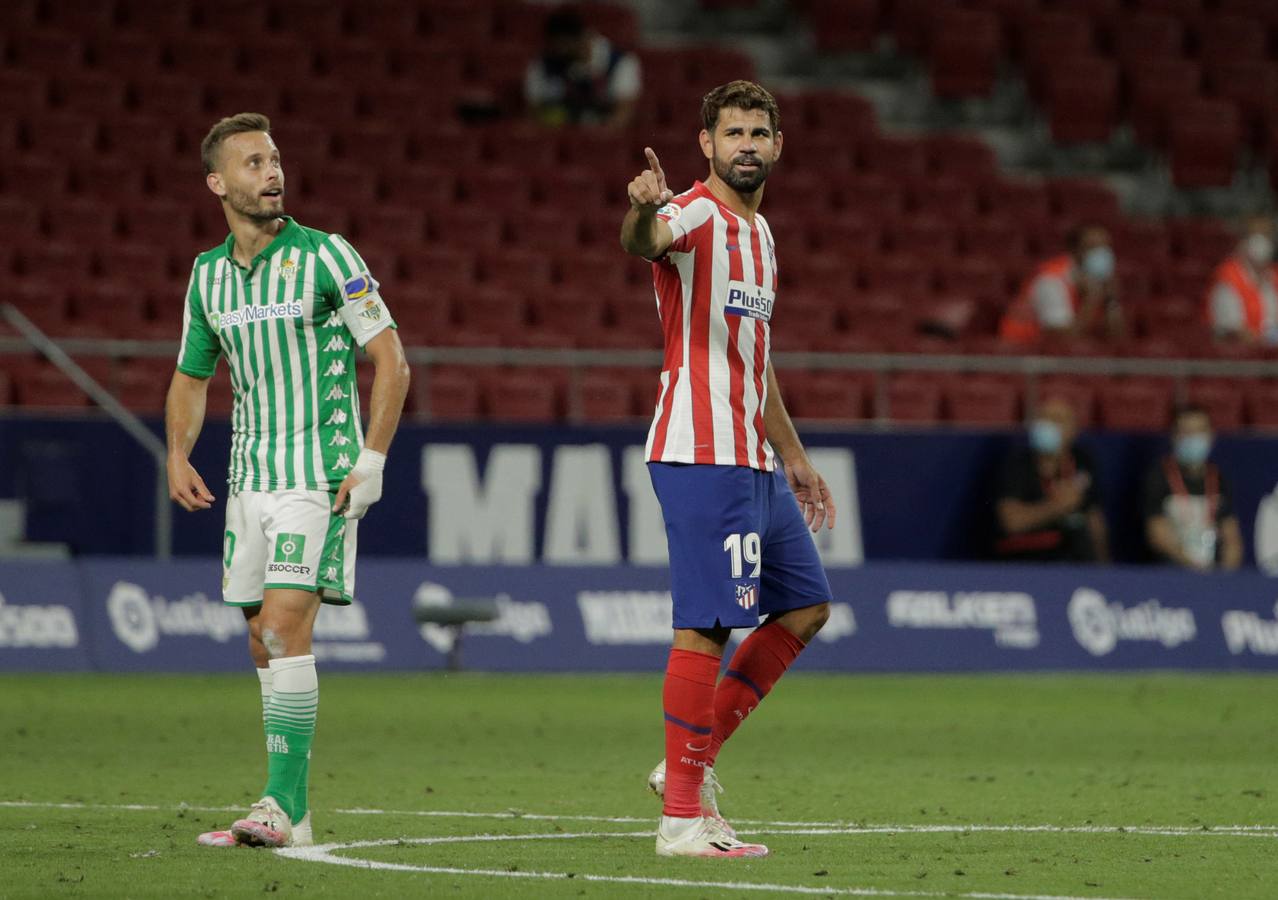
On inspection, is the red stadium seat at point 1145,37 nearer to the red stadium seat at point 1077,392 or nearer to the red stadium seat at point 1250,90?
the red stadium seat at point 1250,90

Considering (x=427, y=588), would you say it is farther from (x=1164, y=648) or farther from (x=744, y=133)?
(x=744, y=133)

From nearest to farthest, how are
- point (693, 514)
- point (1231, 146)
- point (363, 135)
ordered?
1. point (693, 514)
2. point (363, 135)
3. point (1231, 146)

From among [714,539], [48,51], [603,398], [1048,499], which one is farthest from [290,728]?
[48,51]

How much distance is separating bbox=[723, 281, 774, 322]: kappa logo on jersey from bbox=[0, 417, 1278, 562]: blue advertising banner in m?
8.82

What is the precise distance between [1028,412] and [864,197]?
4.28 metres

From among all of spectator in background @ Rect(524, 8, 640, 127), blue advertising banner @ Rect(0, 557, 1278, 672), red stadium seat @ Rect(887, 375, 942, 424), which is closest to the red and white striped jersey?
blue advertising banner @ Rect(0, 557, 1278, 672)

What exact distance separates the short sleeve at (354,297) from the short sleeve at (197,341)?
1.55ft

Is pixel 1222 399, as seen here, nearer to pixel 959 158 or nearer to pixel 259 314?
pixel 959 158

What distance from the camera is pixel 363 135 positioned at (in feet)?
66.3

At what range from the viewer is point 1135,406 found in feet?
60.7

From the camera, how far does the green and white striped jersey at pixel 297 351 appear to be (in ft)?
23.1

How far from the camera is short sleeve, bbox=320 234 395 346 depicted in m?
7.04

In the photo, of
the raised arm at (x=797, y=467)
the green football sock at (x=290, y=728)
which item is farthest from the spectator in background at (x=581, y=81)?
the green football sock at (x=290, y=728)

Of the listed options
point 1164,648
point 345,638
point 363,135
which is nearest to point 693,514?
point 345,638
